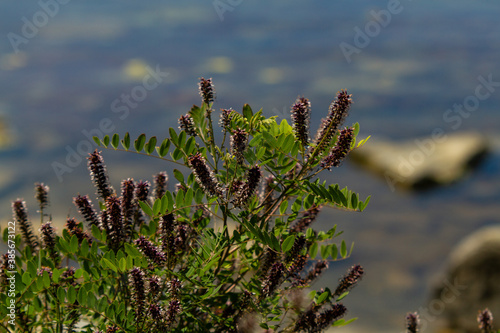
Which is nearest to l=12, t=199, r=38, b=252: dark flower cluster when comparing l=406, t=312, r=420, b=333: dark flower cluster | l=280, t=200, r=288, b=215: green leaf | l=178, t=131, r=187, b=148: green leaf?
l=178, t=131, r=187, b=148: green leaf

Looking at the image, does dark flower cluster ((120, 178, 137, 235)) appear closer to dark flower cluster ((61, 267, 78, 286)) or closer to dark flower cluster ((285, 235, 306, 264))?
dark flower cluster ((61, 267, 78, 286))

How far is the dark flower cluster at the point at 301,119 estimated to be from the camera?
1.64 meters

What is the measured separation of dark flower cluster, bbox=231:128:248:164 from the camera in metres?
1.57

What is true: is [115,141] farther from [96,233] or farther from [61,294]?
[61,294]

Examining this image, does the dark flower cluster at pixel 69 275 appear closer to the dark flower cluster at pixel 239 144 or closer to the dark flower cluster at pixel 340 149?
the dark flower cluster at pixel 239 144

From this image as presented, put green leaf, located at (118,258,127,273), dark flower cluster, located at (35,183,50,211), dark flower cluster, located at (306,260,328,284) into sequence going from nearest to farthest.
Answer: green leaf, located at (118,258,127,273) → dark flower cluster, located at (306,260,328,284) → dark flower cluster, located at (35,183,50,211)

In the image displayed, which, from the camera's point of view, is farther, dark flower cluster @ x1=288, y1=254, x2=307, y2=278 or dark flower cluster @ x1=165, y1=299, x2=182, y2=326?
dark flower cluster @ x1=288, y1=254, x2=307, y2=278

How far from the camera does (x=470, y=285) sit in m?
5.45

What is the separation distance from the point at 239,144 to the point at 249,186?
0.38 feet

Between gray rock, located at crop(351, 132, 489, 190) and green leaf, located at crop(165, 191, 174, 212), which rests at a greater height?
gray rock, located at crop(351, 132, 489, 190)

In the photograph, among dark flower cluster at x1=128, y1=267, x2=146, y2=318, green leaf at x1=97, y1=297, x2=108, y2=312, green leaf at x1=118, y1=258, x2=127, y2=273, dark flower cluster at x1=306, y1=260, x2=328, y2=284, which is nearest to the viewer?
dark flower cluster at x1=128, y1=267, x2=146, y2=318

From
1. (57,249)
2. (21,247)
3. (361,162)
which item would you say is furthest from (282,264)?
(361,162)

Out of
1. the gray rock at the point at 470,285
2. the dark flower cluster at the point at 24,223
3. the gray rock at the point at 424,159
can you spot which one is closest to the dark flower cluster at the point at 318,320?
the dark flower cluster at the point at 24,223

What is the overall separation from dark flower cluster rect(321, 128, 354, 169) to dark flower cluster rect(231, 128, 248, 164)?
0.24 meters
